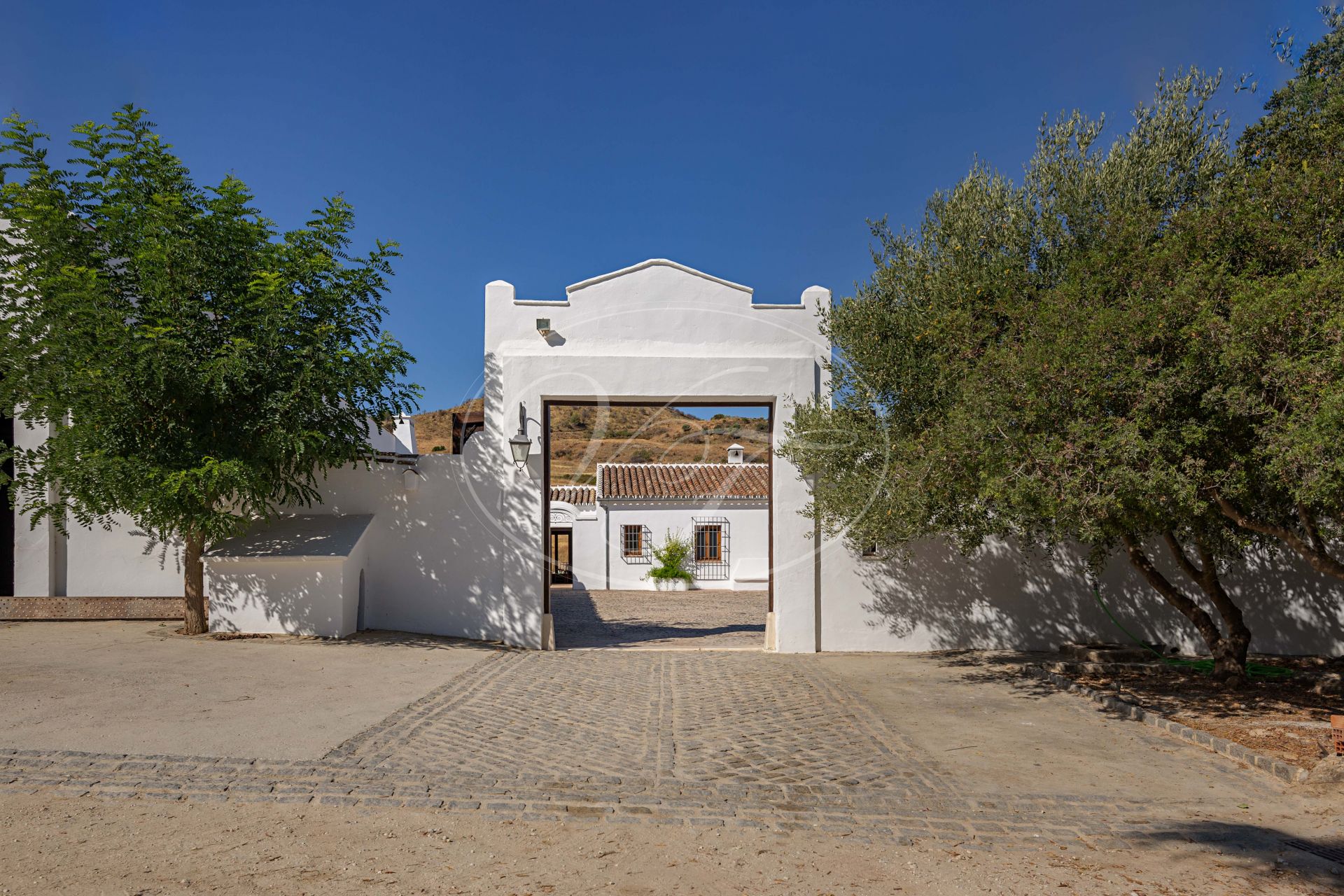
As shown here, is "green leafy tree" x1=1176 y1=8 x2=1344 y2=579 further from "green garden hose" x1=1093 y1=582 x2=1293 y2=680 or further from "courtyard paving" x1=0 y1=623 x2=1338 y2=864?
"green garden hose" x1=1093 y1=582 x2=1293 y2=680

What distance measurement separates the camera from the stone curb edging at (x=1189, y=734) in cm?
568

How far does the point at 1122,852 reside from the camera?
172 inches

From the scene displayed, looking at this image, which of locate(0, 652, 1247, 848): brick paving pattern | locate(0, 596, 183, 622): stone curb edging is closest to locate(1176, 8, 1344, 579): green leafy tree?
locate(0, 652, 1247, 848): brick paving pattern

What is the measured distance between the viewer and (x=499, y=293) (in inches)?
439

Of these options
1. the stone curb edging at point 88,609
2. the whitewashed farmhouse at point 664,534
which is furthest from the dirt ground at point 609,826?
the whitewashed farmhouse at point 664,534

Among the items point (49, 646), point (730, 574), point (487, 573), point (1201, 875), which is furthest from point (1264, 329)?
point (730, 574)

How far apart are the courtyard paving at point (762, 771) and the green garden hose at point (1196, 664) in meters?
2.82

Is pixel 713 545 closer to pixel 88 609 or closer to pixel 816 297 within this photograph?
pixel 816 297

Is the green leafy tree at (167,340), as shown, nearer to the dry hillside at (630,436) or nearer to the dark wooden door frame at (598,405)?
the dark wooden door frame at (598,405)

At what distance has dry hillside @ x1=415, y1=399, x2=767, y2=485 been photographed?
38438 mm

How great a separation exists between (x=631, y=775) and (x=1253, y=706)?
621 cm

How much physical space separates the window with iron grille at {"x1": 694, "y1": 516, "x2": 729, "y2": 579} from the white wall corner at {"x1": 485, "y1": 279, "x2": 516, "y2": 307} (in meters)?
15.2

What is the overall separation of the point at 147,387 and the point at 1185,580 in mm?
12952

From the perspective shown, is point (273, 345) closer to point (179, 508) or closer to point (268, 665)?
point (179, 508)
